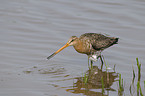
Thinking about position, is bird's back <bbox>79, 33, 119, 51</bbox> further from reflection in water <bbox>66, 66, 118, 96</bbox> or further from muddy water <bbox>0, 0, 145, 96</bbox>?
reflection in water <bbox>66, 66, 118, 96</bbox>

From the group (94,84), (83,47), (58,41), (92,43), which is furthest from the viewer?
(58,41)

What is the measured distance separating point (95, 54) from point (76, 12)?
404 centimetres

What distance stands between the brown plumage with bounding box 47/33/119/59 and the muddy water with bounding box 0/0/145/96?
312 mm

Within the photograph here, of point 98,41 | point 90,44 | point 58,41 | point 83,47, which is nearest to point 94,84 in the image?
point 83,47

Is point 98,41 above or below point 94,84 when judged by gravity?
above

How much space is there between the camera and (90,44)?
8.97 m

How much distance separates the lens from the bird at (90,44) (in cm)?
888

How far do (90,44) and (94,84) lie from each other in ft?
5.86

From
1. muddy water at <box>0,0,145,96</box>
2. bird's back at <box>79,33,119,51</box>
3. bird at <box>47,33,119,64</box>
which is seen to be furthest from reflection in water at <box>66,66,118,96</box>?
bird's back at <box>79,33,119,51</box>

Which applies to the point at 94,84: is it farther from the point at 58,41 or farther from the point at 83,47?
the point at 58,41

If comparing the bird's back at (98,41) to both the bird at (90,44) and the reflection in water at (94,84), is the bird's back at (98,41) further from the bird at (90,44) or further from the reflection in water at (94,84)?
the reflection in water at (94,84)

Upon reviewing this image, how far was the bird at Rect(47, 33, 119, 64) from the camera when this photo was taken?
8.88 metres

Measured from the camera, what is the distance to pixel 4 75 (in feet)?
25.0

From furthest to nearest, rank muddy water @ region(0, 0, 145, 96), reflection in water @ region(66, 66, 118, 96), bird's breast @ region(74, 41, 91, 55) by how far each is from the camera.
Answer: bird's breast @ region(74, 41, 91, 55), muddy water @ region(0, 0, 145, 96), reflection in water @ region(66, 66, 118, 96)
